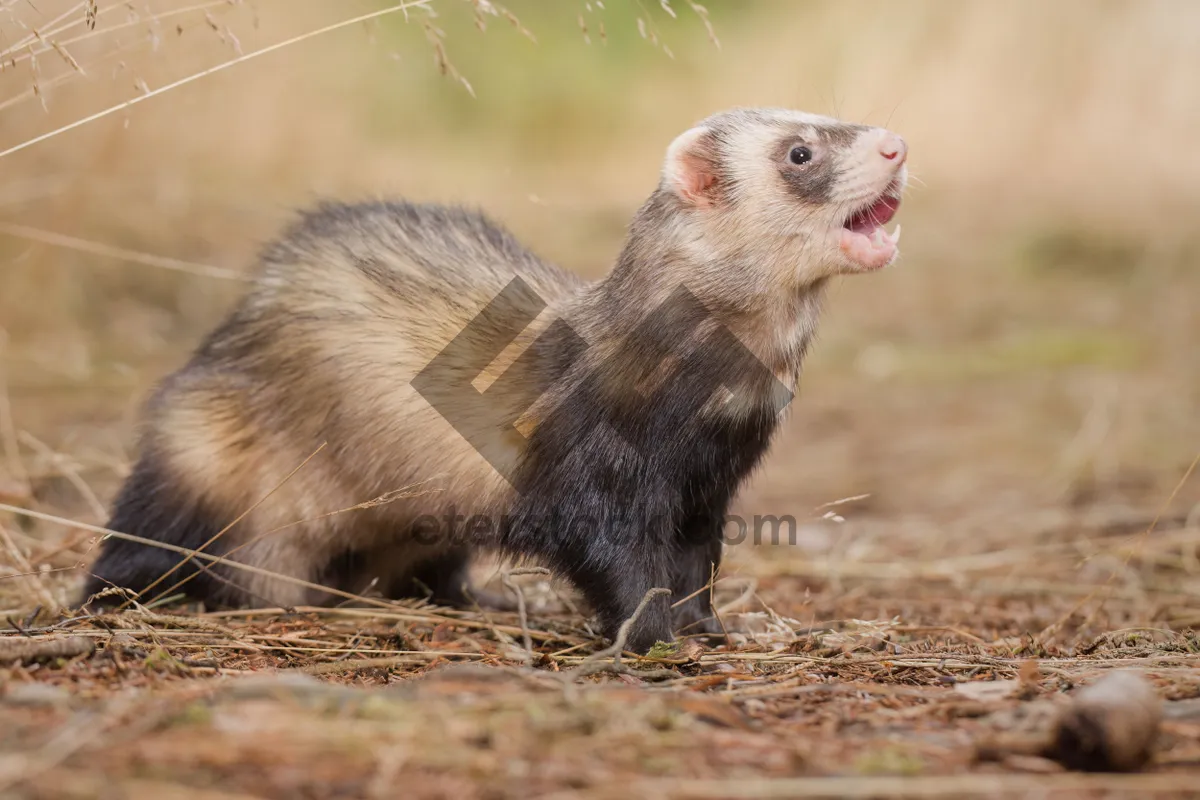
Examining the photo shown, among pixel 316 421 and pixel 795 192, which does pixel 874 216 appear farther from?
pixel 316 421

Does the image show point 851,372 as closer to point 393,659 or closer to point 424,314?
point 424,314

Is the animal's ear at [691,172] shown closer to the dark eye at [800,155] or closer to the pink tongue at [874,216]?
the dark eye at [800,155]

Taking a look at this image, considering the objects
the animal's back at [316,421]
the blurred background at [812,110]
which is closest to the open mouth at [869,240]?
the blurred background at [812,110]

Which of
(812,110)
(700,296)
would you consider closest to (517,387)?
(700,296)

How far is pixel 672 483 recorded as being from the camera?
3.61 m

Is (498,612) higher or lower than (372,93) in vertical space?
lower

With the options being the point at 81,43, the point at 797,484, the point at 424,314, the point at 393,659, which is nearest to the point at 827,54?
the point at 797,484

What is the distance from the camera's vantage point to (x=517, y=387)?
12.7 feet

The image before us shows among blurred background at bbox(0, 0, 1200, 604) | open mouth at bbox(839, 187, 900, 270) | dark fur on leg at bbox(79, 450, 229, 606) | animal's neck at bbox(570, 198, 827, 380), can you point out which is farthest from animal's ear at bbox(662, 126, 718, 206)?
dark fur on leg at bbox(79, 450, 229, 606)

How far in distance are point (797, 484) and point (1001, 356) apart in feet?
10.2

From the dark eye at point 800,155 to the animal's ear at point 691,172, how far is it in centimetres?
26

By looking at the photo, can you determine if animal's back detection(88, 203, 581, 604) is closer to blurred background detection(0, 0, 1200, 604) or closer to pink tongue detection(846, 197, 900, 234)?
blurred background detection(0, 0, 1200, 604)

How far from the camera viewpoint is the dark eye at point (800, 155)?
12.3 feet

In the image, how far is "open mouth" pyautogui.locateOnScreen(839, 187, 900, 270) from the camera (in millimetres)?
3641
